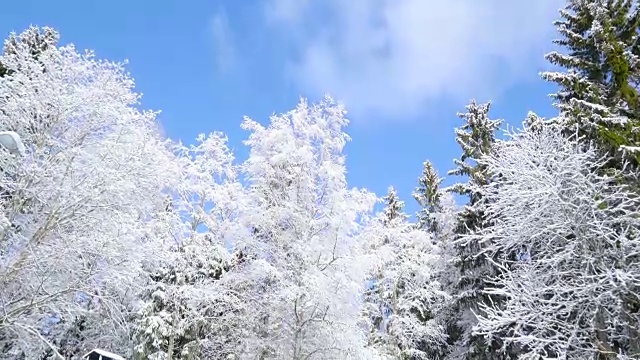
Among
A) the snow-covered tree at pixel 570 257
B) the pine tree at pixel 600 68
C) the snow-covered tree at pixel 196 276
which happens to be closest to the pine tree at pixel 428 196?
the pine tree at pixel 600 68

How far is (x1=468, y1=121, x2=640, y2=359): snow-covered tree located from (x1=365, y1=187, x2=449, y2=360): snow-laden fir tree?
7301 mm

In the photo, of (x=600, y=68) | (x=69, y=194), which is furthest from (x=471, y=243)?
(x=69, y=194)

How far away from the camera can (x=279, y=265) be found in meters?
12.7

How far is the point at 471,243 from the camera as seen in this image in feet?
63.5

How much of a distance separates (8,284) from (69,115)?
3.79 meters

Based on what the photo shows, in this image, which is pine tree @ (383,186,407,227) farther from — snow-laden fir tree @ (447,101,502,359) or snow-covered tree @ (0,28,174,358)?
snow-covered tree @ (0,28,174,358)

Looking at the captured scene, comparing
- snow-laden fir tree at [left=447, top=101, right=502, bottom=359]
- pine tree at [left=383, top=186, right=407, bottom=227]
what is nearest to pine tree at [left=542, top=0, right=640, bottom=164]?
snow-laden fir tree at [left=447, top=101, right=502, bottom=359]

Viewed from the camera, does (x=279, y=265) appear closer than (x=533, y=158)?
No

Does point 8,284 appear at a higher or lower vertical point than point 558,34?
lower

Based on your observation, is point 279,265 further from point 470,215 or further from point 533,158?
point 470,215

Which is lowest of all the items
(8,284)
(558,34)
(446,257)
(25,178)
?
(8,284)

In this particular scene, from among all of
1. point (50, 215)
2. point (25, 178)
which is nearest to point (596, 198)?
point (50, 215)

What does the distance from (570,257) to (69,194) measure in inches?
408

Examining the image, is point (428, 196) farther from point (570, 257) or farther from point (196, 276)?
point (570, 257)
